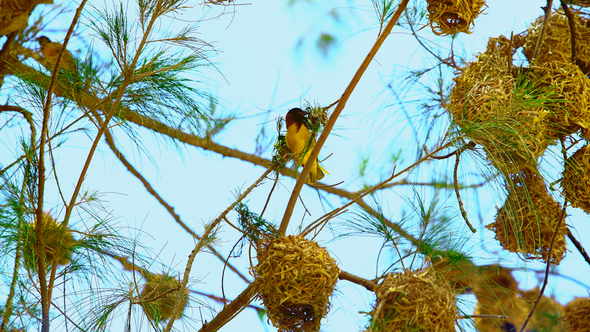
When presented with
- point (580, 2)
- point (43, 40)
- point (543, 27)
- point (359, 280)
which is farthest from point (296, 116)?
point (43, 40)

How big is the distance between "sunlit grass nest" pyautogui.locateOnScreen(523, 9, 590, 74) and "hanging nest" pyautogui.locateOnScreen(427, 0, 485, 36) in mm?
460

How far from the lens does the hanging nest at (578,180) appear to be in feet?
4.79

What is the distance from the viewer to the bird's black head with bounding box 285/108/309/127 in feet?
4.97

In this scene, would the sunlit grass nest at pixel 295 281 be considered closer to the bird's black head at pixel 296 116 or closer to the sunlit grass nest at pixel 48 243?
the bird's black head at pixel 296 116

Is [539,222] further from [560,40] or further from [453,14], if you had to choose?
[453,14]

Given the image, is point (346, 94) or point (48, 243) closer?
point (346, 94)

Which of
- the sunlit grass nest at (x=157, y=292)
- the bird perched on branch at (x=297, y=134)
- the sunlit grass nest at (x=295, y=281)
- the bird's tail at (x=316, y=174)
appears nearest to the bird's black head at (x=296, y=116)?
the bird perched on branch at (x=297, y=134)

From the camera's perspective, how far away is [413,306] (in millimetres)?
1073

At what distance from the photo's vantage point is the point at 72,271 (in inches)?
59.8

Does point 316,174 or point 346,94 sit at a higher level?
Answer: point 316,174

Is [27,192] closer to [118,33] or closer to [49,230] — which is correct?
[49,230]

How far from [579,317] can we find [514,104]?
944 millimetres

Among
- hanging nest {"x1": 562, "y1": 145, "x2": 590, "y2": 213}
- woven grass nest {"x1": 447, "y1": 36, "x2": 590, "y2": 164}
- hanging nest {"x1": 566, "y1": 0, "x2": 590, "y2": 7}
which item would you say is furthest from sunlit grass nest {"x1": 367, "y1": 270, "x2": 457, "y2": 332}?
hanging nest {"x1": 566, "y1": 0, "x2": 590, "y2": 7}

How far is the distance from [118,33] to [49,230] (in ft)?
1.81
